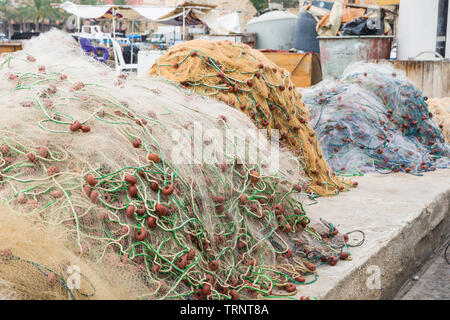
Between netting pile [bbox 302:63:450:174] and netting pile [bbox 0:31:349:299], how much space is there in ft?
8.45

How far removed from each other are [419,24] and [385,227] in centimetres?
763

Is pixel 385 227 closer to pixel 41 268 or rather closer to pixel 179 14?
pixel 41 268

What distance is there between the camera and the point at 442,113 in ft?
24.1

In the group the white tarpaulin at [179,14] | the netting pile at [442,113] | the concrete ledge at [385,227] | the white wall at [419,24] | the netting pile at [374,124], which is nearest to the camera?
the concrete ledge at [385,227]

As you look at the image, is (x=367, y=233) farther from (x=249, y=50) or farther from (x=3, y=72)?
(x=3, y=72)

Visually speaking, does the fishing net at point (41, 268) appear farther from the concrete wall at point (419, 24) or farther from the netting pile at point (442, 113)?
the concrete wall at point (419, 24)

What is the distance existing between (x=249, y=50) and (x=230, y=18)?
19632 mm

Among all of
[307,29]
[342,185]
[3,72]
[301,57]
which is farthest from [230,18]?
[3,72]

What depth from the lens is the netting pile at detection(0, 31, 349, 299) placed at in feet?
6.75

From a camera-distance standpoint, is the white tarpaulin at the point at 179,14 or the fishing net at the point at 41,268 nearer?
the fishing net at the point at 41,268

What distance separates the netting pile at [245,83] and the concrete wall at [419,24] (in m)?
6.80

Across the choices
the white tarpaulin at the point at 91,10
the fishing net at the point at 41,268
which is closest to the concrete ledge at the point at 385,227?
the fishing net at the point at 41,268

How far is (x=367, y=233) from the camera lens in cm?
340

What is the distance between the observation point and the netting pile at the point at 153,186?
2059 mm
